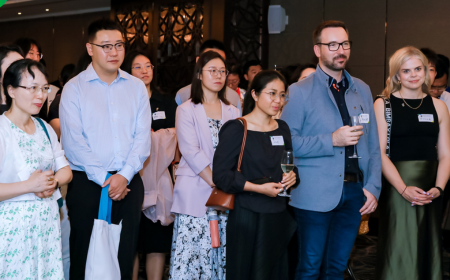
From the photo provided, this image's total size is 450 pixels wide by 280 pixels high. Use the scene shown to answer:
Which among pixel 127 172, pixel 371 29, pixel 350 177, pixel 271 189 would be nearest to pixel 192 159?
pixel 127 172

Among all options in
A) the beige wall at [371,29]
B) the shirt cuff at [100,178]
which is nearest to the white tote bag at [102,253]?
the shirt cuff at [100,178]

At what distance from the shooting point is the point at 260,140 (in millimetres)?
2752

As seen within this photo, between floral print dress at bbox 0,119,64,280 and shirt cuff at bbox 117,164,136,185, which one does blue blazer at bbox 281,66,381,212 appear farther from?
floral print dress at bbox 0,119,64,280

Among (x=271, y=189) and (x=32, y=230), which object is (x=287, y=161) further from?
(x=32, y=230)

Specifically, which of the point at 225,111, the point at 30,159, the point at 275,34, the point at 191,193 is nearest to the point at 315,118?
the point at 225,111

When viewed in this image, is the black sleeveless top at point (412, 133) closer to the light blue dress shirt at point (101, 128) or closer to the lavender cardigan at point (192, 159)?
the lavender cardigan at point (192, 159)

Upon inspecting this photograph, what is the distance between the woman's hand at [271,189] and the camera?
2592 millimetres

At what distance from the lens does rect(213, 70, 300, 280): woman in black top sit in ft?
8.79

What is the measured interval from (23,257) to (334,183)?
176 cm

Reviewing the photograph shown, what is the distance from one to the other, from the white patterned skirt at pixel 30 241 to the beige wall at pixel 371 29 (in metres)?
5.26

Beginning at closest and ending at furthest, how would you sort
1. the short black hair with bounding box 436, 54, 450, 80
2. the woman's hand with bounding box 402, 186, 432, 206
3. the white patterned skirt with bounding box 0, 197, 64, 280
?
1. the white patterned skirt with bounding box 0, 197, 64, 280
2. the woman's hand with bounding box 402, 186, 432, 206
3. the short black hair with bounding box 436, 54, 450, 80

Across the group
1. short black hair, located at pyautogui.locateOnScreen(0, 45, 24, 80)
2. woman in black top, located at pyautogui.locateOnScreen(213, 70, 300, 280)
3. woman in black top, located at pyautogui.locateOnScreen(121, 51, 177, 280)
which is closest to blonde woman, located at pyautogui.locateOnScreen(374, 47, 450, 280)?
woman in black top, located at pyautogui.locateOnScreen(213, 70, 300, 280)

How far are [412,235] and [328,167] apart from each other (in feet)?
3.08

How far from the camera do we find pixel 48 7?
385 inches
